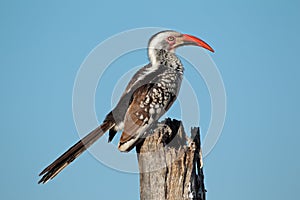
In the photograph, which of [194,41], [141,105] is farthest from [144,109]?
[194,41]

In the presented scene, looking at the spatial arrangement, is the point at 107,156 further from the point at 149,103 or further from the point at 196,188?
the point at 196,188

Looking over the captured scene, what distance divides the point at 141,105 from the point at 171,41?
5.95 ft

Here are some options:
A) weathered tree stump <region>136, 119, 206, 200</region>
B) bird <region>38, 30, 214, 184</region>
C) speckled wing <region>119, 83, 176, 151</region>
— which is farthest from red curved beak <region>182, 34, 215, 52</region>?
weathered tree stump <region>136, 119, 206, 200</region>

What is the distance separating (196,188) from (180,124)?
1.14 meters

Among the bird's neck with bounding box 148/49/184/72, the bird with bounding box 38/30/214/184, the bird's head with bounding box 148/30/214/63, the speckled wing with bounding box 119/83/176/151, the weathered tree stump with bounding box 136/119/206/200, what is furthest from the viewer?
the bird's head with bounding box 148/30/214/63

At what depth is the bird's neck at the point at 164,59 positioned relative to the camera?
7.71m

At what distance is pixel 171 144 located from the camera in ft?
18.4

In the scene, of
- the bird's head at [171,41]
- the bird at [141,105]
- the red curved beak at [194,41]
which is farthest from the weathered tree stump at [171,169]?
the red curved beak at [194,41]

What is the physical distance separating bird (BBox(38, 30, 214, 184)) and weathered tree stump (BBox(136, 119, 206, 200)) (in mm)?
685

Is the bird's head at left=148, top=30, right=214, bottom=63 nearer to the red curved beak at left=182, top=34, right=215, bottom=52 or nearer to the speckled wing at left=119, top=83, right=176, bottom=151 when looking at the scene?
the red curved beak at left=182, top=34, right=215, bottom=52

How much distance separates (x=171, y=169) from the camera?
5090mm

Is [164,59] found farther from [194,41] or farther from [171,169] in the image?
[171,169]

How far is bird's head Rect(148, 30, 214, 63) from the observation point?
800 centimetres

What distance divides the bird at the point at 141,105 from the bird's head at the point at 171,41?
0.02 m
